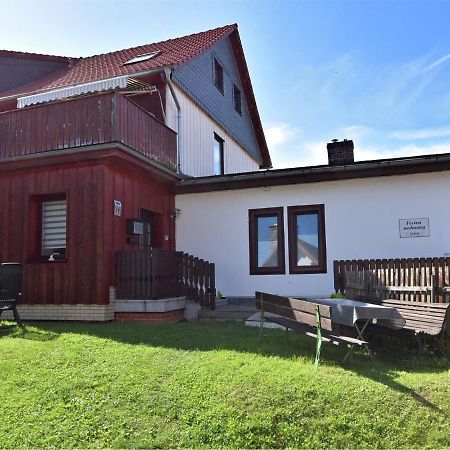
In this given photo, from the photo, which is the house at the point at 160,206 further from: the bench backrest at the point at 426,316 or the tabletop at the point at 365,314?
the bench backrest at the point at 426,316

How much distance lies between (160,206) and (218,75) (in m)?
8.53

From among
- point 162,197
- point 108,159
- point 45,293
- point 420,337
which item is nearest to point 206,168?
point 162,197

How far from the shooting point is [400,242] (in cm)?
1214

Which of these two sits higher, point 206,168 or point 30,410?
point 206,168

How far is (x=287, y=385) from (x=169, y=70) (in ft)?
36.0

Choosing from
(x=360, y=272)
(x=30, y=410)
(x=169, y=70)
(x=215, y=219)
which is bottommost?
(x=30, y=410)

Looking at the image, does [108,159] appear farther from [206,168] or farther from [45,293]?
[206,168]

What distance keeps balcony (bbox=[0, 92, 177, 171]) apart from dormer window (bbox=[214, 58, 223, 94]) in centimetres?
778

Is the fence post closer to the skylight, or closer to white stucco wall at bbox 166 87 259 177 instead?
white stucco wall at bbox 166 87 259 177

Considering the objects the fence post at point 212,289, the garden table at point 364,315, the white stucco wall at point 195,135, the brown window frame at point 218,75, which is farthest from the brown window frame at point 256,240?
the brown window frame at point 218,75

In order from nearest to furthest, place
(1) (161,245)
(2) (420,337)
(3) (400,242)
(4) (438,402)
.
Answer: (4) (438,402)
(2) (420,337)
(3) (400,242)
(1) (161,245)

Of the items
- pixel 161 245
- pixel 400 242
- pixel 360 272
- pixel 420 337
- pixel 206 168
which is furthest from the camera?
pixel 206 168

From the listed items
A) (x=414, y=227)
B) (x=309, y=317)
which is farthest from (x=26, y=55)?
(x=309, y=317)

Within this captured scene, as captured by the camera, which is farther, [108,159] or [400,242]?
[400,242]
